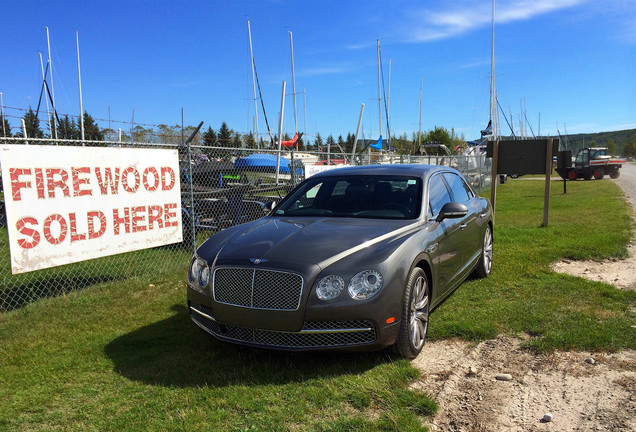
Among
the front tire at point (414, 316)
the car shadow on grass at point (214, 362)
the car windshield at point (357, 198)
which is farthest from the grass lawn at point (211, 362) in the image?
the car windshield at point (357, 198)

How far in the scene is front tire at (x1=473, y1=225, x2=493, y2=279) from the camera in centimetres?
633

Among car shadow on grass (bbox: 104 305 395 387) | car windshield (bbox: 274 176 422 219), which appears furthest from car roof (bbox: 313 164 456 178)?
car shadow on grass (bbox: 104 305 395 387)

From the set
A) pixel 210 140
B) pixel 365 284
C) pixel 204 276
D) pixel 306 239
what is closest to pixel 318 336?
pixel 365 284

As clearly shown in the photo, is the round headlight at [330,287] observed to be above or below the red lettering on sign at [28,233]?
below

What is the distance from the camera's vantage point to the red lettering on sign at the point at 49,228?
17.7 feet

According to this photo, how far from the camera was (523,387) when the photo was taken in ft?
11.3

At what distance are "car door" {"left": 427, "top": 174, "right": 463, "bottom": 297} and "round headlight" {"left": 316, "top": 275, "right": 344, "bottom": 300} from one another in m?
1.06

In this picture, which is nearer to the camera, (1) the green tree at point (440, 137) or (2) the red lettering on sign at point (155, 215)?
(2) the red lettering on sign at point (155, 215)

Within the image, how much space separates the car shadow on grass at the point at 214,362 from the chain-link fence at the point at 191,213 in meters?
1.86

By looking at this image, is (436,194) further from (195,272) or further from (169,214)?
(169,214)

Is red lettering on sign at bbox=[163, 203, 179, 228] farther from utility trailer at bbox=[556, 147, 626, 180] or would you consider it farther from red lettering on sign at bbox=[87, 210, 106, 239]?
utility trailer at bbox=[556, 147, 626, 180]

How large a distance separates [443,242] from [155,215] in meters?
3.95

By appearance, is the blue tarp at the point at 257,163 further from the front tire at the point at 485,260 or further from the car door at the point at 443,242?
the car door at the point at 443,242

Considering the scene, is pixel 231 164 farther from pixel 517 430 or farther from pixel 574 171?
pixel 574 171
